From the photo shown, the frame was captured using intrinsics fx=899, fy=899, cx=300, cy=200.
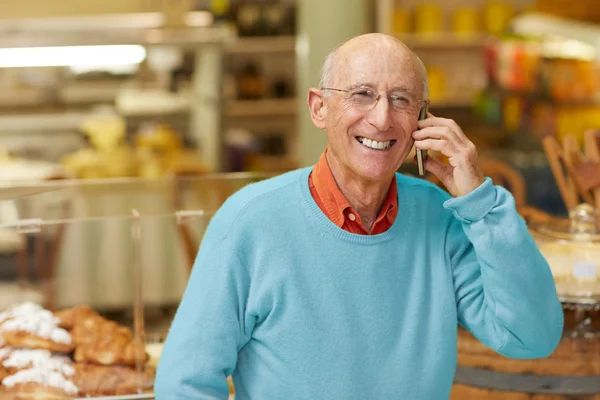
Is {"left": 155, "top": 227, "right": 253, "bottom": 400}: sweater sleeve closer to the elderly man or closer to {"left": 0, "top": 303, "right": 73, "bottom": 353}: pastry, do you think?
the elderly man

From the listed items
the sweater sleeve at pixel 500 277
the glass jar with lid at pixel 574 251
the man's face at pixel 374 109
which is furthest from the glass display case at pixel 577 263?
the man's face at pixel 374 109

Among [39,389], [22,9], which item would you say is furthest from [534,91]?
[39,389]

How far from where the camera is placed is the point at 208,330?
1748 millimetres

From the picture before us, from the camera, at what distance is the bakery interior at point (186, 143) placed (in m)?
2.49

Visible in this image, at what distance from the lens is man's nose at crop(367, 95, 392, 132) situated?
1742 mm

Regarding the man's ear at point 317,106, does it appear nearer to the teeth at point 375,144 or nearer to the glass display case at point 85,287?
the teeth at point 375,144

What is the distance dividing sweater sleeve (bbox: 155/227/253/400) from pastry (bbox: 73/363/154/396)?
2.40 feet

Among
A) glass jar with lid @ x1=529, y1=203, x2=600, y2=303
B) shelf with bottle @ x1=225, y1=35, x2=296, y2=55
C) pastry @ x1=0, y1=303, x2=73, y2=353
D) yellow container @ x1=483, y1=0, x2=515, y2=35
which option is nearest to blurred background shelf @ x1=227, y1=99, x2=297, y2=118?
shelf with bottle @ x1=225, y1=35, x2=296, y2=55

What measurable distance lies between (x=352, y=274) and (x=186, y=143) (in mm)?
3665

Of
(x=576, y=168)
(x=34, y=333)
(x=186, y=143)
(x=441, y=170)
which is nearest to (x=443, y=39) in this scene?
(x=186, y=143)

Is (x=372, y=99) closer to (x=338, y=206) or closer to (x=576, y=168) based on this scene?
(x=338, y=206)

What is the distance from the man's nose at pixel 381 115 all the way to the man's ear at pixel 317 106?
125 millimetres

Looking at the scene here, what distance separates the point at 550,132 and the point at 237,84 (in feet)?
9.58

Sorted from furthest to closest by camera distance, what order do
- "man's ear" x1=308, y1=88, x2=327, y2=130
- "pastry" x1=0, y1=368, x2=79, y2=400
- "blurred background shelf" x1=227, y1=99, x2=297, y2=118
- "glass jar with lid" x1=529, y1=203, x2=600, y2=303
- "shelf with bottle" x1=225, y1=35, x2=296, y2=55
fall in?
"blurred background shelf" x1=227, y1=99, x2=297, y2=118 < "shelf with bottle" x1=225, y1=35, x2=296, y2=55 < "glass jar with lid" x1=529, y1=203, x2=600, y2=303 < "pastry" x1=0, y1=368, x2=79, y2=400 < "man's ear" x1=308, y1=88, x2=327, y2=130
